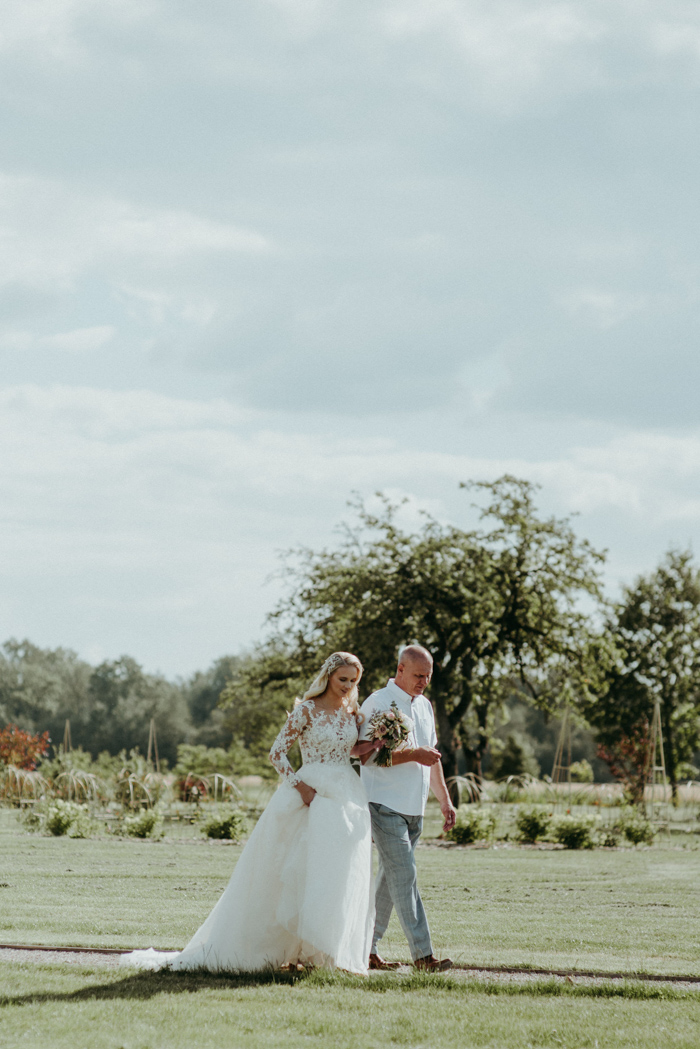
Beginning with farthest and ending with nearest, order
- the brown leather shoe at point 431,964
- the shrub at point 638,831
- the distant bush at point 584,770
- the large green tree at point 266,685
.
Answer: the distant bush at point 584,770, the large green tree at point 266,685, the shrub at point 638,831, the brown leather shoe at point 431,964

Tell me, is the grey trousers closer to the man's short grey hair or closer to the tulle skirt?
the tulle skirt

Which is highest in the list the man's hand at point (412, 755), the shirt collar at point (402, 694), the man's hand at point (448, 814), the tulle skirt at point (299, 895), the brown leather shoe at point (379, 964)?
the shirt collar at point (402, 694)

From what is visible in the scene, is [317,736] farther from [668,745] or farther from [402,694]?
[668,745]

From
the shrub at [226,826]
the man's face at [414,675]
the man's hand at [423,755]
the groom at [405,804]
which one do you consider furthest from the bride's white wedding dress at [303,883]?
the shrub at [226,826]

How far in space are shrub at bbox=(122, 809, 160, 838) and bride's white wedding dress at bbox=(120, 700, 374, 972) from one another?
11557 millimetres

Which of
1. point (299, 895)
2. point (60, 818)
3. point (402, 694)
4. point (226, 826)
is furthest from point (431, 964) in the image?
point (60, 818)

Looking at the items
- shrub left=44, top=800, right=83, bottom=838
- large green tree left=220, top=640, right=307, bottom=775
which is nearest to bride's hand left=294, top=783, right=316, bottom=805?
shrub left=44, top=800, right=83, bottom=838

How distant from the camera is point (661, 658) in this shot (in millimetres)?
46031

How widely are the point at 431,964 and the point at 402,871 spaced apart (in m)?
0.59

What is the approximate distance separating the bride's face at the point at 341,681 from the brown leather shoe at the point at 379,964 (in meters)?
1.70

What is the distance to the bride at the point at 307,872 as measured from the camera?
6539 millimetres

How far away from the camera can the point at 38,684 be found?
7800 cm

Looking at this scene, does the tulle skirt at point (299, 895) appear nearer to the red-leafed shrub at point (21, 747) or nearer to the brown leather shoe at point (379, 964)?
the brown leather shoe at point (379, 964)

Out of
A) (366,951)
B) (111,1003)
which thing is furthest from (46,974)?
(366,951)
